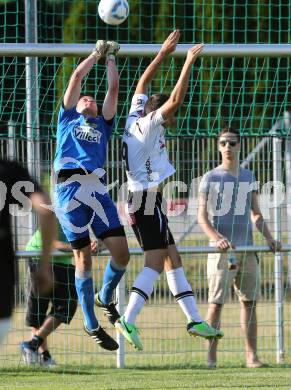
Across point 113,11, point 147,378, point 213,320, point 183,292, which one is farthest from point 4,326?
point 213,320

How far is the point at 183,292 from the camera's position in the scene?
9719mm

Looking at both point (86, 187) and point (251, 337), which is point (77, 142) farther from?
point (251, 337)

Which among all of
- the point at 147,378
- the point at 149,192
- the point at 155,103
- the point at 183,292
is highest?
the point at 155,103

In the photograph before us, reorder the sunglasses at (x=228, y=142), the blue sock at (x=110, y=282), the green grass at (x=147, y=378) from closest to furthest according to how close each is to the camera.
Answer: the blue sock at (x=110, y=282)
the green grass at (x=147, y=378)
the sunglasses at (x=228, y=142)

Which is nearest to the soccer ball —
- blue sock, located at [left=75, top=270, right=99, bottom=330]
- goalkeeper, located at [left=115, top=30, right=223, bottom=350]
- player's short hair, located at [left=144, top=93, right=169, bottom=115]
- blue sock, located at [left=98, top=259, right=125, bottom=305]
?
goalkeeper, located at [left=115, top=30, right=223, bottom=350]

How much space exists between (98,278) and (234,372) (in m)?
2.15

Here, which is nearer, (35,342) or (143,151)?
(143,151)

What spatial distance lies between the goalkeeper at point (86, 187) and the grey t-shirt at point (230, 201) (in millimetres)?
2162

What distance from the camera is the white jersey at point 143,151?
9547mm

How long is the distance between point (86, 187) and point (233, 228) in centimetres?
271

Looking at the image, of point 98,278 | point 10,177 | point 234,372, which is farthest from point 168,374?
point 10,177

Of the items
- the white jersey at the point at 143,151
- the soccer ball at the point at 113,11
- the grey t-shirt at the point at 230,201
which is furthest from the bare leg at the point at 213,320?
the soccer ball at the point at 113,11

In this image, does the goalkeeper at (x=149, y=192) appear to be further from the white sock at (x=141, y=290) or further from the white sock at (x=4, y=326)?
the white sock at (x=4, y=326)

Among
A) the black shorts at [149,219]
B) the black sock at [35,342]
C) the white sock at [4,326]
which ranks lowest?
the black sock at [35,342]
